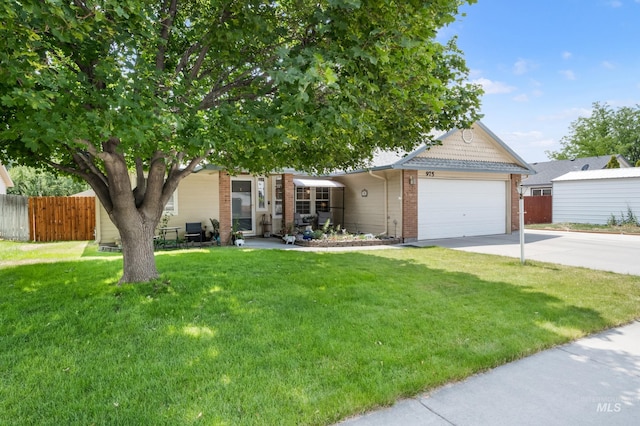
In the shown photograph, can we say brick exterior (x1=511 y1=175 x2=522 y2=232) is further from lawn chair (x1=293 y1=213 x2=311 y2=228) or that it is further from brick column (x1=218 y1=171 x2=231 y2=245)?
brick column (x1=218 y1=171 x2=231 y2=245)

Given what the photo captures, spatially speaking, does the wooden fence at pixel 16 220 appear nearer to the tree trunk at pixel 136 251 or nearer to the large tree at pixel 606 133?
the tree trunk at pixel 136 251

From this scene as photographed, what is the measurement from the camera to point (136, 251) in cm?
564

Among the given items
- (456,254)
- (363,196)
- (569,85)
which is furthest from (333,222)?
(569,85)

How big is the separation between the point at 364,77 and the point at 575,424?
12.3ft

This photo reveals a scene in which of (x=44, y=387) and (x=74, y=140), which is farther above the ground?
(x=74, y=140)

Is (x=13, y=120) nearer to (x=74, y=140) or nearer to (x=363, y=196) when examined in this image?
(x=74, y=140)

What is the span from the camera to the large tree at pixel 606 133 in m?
40.9

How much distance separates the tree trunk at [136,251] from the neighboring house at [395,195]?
241 inches

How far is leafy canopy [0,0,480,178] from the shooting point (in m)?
3.49

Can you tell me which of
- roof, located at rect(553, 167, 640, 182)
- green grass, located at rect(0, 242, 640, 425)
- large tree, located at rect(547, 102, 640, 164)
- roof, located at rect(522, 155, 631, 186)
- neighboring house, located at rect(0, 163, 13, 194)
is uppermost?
large tree, located at rect(547, 102, 640, 164)

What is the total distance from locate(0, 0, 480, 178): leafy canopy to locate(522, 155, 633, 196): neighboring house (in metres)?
26.5

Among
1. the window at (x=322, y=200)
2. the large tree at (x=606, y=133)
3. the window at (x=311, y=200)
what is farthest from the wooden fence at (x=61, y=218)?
the large tree at (x=606, y=133)

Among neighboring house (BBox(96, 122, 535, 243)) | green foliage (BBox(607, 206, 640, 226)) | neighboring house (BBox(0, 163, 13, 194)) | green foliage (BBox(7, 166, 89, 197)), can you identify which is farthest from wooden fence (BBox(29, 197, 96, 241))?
green foliage (BBox(607, 206, 640, 226))

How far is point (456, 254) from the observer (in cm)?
1001
